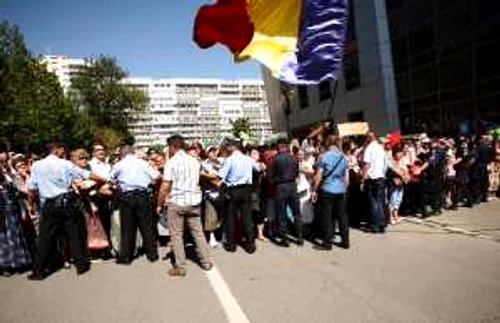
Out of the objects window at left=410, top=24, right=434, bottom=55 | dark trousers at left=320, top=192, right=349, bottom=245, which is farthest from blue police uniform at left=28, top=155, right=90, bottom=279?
window at left=410, top=24, right=434, bottom=55

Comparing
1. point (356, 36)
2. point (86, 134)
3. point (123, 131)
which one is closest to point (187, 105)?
point (123, 131)

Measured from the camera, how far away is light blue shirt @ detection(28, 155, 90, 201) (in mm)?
8391

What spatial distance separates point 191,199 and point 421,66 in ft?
88.1

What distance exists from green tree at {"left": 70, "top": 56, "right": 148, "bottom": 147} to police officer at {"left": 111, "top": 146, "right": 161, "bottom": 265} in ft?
266

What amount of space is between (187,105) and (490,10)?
170 metres

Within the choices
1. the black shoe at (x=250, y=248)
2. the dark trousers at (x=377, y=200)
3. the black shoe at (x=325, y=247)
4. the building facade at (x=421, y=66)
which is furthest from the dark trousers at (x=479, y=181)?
the building facade at (x=421, y=66)

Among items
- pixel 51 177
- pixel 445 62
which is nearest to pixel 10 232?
pixel 51 177

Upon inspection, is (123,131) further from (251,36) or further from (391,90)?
(251,36)

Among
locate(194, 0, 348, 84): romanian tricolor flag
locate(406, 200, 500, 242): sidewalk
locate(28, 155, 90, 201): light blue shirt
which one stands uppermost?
locate(194, 0, 348, 84): romanian tricolor flag

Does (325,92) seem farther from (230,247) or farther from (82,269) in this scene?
(82,269)

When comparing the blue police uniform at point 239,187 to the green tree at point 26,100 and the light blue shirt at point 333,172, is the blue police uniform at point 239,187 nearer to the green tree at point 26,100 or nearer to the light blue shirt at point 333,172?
the light blue shirt at point 333,172

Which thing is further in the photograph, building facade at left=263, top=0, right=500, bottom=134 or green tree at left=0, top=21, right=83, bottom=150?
green tree at left=0, top=21, right=83, bottom=150

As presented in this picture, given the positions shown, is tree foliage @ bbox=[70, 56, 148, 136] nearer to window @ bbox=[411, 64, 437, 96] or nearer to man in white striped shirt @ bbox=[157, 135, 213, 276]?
window @ bbox=[411, 64, 437, 96]

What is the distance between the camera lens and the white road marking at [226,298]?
233 inches
